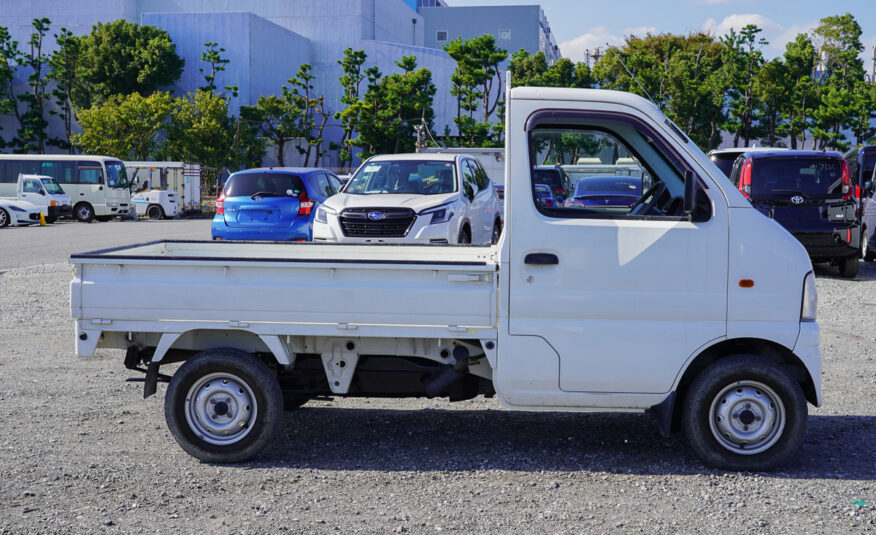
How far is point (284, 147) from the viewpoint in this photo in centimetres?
7219

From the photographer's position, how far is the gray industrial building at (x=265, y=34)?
68938 millimetres

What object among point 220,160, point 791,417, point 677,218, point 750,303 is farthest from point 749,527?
point 220,160

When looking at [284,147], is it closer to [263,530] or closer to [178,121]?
[178,121]

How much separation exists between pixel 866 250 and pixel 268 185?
12247 millimetres

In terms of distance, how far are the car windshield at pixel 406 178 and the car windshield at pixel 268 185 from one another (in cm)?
376

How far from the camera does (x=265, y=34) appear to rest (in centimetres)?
7056

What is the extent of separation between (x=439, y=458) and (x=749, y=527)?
1.92 m

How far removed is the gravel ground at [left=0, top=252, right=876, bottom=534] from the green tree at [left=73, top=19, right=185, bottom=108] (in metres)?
63.5

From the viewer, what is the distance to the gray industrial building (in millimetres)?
68938

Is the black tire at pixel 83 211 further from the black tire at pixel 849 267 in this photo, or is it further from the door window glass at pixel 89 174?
the black tire at pixel 849 267

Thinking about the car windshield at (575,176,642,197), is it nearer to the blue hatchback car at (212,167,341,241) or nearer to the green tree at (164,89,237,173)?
the blue hatchback car at (212,167,341,241)

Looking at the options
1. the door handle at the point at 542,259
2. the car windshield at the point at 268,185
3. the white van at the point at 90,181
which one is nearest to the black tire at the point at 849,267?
the car windshield at the point at 268,185

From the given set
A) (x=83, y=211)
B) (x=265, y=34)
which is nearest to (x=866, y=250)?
(x=83, y=211)

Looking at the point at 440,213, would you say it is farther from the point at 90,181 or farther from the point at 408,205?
the point at 90,181
